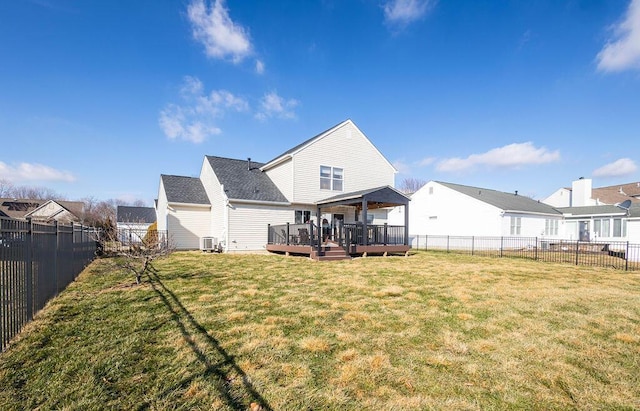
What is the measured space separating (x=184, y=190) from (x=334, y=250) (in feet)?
39.0

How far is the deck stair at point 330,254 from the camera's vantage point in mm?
12844

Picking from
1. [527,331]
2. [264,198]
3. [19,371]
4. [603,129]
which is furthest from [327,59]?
[603,129]

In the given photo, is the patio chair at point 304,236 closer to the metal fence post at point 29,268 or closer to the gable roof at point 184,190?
the gable roof at point 184,190

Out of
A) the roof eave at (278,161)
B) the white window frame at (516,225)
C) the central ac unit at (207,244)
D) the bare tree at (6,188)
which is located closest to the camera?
the central ac unit at (207,244)

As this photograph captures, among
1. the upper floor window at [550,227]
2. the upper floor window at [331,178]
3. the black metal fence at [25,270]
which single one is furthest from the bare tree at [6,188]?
the upper floor window at [550,227]

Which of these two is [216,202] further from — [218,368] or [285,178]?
[218,368]

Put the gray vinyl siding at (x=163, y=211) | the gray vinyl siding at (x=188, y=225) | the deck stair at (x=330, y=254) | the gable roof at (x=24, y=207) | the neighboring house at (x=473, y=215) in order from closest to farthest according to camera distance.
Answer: the deck stair at (x=330, y=254) → the gray vinyl siding at (x=188, y=225) → the gray vinyl siding at (x=163, y=211) → the neighboring house at (x=473, y=215) → the gable roof at (x=24, y=207)

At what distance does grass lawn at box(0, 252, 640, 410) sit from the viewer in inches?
105

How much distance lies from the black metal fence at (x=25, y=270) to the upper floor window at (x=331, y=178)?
1305 centimetres

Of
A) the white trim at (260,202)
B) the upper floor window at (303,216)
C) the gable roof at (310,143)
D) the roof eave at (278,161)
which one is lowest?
the upper floor window at (303,216)

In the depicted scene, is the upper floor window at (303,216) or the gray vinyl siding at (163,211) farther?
the gray vinyl siding at (163,211)

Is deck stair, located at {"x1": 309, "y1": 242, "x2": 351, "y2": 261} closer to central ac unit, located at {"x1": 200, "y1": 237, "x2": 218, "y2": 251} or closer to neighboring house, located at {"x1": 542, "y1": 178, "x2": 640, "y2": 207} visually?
central ac unit, located at {"x1": 200, "y1": 237, "x2": 218, "y2": 251}

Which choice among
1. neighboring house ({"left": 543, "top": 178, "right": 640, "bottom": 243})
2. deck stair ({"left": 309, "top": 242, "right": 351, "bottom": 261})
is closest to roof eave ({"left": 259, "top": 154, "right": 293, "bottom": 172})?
deck stair ({"left": 309, "top": 242, "right": 351, "bottom": 261})

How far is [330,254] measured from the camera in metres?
13.3
